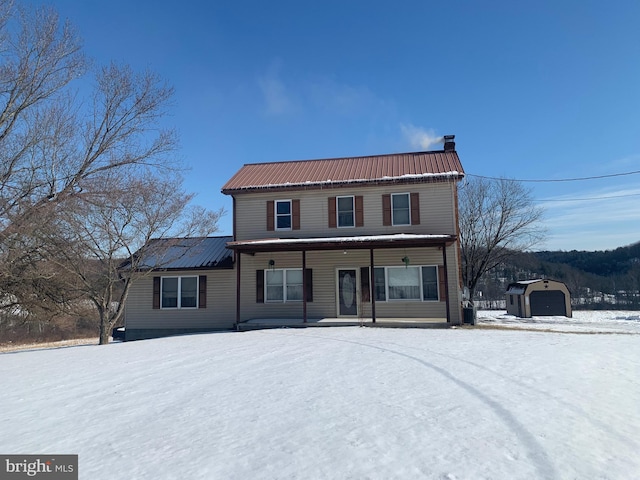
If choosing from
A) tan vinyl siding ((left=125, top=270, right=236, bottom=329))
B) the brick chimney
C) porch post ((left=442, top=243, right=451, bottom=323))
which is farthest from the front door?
the brick chimney

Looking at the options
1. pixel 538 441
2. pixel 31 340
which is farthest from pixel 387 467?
pixel 31 340

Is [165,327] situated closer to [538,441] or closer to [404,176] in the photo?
[404,176]

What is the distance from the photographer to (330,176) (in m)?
16.7

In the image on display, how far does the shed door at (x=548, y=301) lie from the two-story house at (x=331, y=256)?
770 inches

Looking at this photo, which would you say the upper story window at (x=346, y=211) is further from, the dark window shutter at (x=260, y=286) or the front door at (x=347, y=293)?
the dark window shutter at (x=260, y=286)

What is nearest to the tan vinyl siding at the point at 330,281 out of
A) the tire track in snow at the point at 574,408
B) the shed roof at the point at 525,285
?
the tire track in snow at the point at 574,408

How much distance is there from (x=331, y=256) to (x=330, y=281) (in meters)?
0.94

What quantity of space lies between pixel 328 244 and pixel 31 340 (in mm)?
20925

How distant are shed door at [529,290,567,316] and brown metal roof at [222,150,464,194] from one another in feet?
62.9

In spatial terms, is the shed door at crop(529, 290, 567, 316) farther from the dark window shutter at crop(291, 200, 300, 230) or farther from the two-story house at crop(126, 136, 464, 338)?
the dark window shutter at crop(291, 200, 300, 230)

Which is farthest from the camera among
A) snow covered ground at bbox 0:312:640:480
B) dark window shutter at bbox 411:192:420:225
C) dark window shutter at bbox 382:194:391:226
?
dark window shutter at bbox 382:194:391:226

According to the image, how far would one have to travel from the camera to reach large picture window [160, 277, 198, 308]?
16594mm

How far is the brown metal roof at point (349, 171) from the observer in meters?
15.5

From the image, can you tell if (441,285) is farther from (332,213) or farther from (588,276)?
(588,276)
